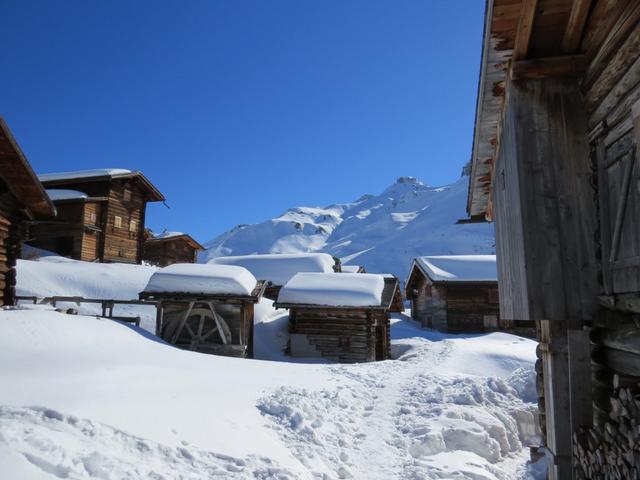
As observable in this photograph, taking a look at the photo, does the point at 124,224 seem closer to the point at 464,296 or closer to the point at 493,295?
the point at 464,296

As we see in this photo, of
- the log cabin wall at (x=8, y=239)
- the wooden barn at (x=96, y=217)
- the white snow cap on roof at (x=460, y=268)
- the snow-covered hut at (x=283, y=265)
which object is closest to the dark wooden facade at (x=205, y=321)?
the log cabin wall at (x=8, y=239)

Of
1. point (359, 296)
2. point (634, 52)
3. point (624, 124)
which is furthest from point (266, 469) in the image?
point (359, 296)

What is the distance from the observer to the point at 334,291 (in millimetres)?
19266

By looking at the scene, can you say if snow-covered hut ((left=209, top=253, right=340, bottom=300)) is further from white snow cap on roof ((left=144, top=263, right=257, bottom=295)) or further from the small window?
white snow cap on roof ((left=144, top=263, right=257, bottom=295))

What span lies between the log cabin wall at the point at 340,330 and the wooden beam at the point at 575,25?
14.9 m

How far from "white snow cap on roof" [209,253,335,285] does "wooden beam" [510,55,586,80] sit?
102ft

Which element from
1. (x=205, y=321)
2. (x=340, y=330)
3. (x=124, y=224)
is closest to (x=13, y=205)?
(x=205, y=321)

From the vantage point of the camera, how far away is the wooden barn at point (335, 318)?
60.2 feet

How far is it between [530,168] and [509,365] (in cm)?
1251

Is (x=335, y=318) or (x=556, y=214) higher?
(x=556, y=214)

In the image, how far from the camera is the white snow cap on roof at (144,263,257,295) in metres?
16.3

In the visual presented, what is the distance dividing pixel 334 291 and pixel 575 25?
15847 millimetres

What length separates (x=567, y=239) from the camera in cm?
435

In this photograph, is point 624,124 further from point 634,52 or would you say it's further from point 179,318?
point 179,318
